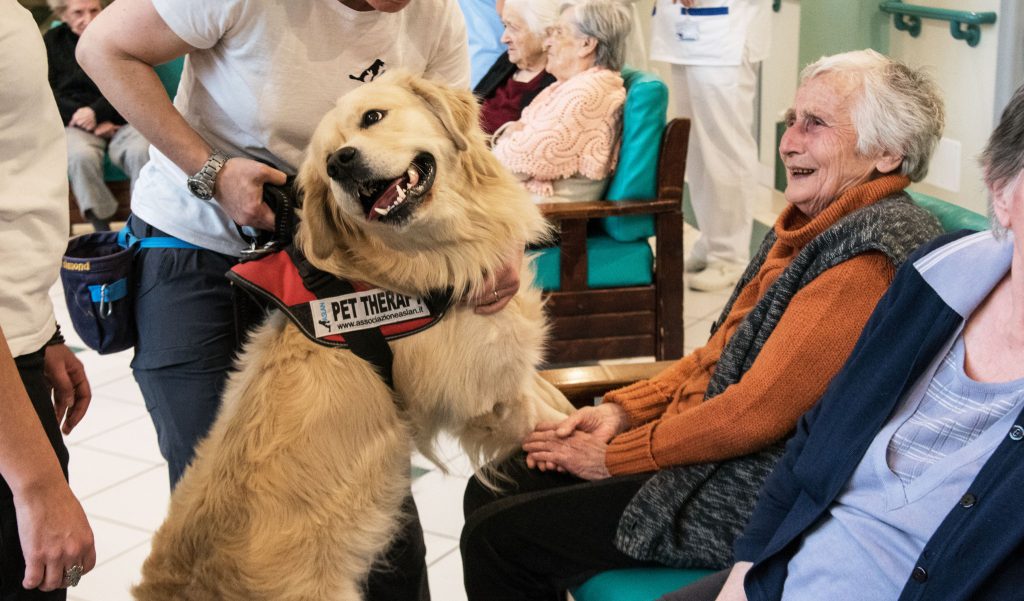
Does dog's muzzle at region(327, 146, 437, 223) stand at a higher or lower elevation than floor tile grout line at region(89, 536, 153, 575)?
higher

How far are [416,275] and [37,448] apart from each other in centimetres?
73

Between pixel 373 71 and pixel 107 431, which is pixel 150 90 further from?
pixel 107 431

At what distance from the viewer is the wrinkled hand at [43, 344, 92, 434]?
5.38 ft

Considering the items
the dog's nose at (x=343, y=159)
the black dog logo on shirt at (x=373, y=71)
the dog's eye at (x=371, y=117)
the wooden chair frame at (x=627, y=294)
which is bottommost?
the wooden chair frame at (x=627, y=294)

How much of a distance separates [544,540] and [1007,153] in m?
0.99

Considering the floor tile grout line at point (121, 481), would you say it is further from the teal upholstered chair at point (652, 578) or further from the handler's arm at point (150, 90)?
the teal upholstered chair at point (652, 578)

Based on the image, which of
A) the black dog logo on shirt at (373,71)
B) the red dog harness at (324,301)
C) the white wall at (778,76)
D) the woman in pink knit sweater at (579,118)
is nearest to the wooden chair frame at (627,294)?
the woman in pink knit sweater at (579,118)

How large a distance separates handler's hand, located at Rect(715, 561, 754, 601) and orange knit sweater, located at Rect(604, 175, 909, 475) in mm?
257

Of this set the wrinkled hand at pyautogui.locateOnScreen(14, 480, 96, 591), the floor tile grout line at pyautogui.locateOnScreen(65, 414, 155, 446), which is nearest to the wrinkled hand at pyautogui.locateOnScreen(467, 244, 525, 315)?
the wrinkled hand at pyautogui.locateOnScreen(14, 480, 96, 591)

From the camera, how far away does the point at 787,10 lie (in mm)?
5246

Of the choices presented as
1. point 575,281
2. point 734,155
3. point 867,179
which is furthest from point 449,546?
point 734,155

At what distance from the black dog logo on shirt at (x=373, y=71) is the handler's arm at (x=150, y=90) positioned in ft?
0.78

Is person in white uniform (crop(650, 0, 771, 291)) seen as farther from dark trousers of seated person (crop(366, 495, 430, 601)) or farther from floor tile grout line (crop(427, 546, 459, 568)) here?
dark trousers of seated person (crop(366, 495, 430, 601))

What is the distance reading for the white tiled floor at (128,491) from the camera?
272 cm
